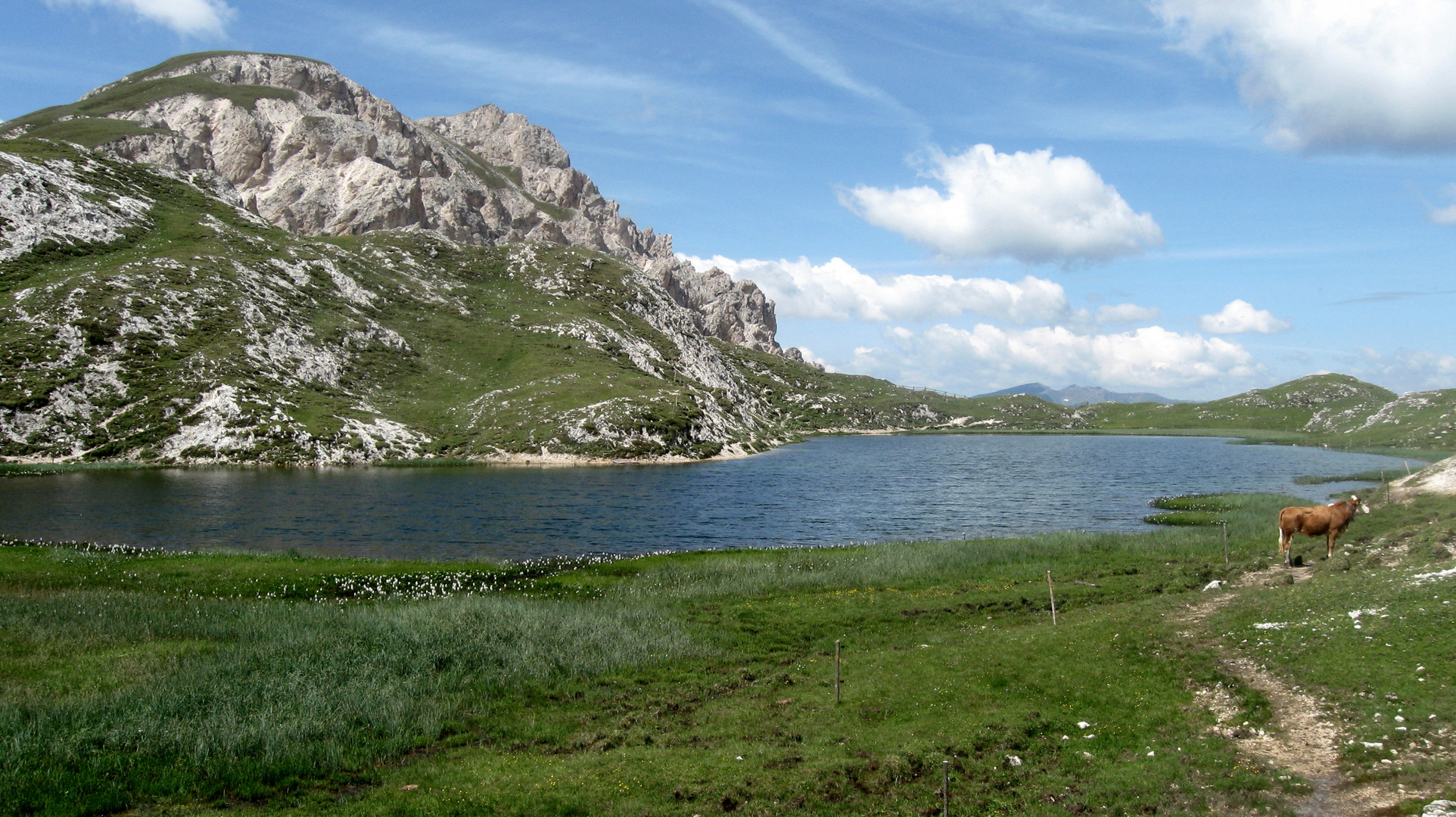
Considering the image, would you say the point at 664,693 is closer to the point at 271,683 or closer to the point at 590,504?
the point at 271,683

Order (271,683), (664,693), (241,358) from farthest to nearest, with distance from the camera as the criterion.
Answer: (241,358), (664,693), (271,683)

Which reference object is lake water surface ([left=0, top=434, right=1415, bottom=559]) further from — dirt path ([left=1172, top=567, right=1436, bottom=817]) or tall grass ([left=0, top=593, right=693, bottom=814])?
dirt path ([left=1172, top=567, right=1436, bottom=817])

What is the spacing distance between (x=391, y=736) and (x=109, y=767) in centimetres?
654

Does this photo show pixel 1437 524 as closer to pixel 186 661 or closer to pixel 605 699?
pixel 605 699

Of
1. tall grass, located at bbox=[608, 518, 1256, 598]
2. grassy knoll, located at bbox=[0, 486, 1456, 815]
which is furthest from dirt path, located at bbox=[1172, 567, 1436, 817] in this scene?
tall grass, located at bbox=[608, 518, 1256, 598]

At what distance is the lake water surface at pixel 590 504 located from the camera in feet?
208

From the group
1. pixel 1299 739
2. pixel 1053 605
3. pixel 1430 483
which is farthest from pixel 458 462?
pixel 1430 483

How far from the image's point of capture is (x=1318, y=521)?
39.2 metres

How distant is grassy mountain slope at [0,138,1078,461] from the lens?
116750 mm

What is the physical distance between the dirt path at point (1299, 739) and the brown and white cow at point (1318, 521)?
60.0 ft

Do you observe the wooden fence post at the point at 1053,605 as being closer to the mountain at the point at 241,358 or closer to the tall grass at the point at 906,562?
the tall grass at the point at 906,562

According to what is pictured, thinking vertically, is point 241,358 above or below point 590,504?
above

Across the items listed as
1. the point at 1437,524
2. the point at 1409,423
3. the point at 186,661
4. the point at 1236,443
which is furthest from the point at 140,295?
the point at 1409,423

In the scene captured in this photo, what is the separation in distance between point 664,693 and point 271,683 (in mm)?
13324
